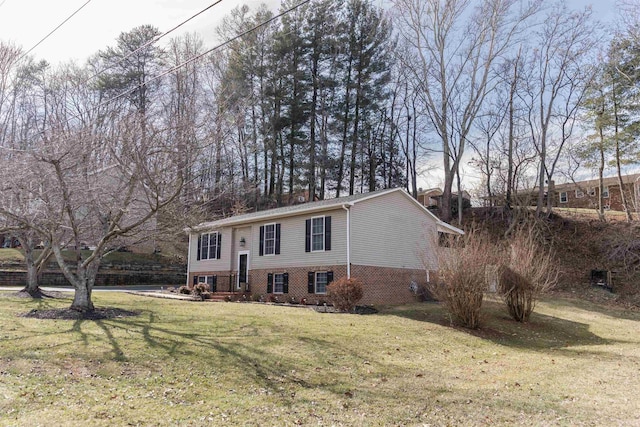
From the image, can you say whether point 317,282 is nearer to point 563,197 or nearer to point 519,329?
point 519,329

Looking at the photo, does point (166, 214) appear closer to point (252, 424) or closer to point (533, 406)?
point (252, 424)

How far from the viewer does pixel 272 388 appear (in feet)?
21.2

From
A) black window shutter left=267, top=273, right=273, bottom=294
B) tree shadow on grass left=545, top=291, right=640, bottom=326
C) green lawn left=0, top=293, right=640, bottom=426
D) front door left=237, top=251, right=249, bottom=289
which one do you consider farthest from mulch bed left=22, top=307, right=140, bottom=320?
tree shadow on grass left=545, top=291, right=640, bottom=326

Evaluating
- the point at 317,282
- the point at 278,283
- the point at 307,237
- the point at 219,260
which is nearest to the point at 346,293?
the point at 317,282

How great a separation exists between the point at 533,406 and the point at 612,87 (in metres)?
27.5

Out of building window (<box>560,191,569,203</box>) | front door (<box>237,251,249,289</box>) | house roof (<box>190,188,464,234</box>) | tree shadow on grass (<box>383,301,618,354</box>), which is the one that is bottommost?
tree shadow on grass (<box>383,301,618,354</box>)

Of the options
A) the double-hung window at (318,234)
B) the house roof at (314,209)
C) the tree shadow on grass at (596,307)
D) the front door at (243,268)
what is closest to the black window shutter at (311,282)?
the double-hung window at (318,234)

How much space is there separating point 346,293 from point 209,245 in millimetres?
11314

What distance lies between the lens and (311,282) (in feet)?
59.1

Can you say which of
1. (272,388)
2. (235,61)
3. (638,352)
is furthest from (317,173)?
(272,388)

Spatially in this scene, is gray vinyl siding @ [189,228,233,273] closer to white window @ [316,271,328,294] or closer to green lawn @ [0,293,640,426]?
white window @ [316,271,328,294]

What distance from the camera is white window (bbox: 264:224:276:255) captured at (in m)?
20.0

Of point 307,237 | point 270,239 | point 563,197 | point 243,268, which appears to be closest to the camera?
point 307,237

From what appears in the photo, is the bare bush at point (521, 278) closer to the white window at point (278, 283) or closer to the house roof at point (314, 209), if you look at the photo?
the house roof at point (314, 209)
